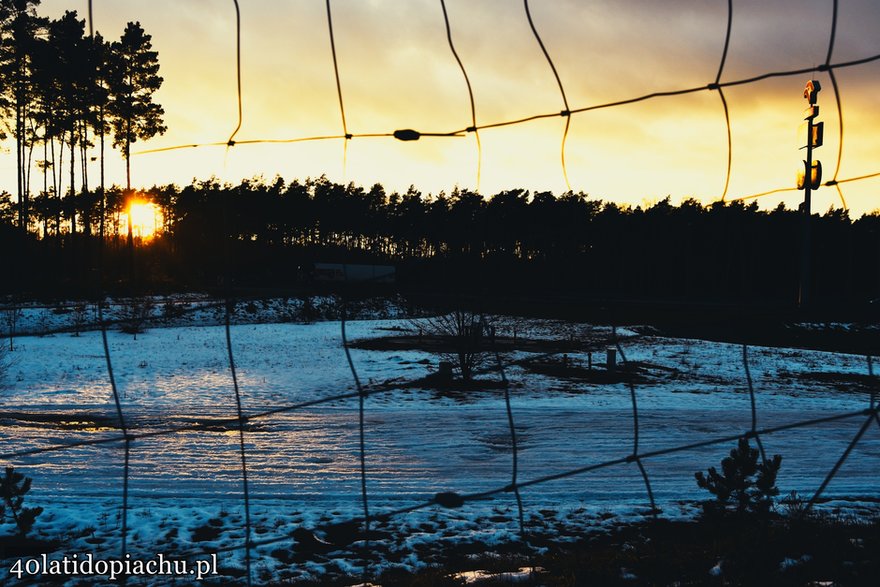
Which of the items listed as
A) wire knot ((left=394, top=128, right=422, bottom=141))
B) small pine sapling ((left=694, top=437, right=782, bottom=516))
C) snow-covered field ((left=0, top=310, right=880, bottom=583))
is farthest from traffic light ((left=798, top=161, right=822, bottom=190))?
small pine sapling ((left=694, top=437, right=782, bottom=516))

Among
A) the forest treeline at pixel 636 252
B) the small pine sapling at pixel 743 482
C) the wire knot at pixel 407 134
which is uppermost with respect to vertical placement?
the wire knot at pixel 407 134

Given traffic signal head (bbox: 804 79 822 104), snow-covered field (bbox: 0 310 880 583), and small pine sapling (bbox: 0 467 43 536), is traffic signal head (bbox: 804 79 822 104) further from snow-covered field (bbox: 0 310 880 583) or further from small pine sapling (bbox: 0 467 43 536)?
small pine sapling (bbox: 0 467 43 536)

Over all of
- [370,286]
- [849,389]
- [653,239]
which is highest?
[653,239]

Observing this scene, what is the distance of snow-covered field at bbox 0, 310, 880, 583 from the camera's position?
5.23 metres

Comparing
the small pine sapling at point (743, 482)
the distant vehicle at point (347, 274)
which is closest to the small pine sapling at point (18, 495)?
the distant vehicle at point (347, 274)

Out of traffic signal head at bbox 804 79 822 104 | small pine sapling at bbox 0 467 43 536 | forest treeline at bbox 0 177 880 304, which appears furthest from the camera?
small pine sapling at bbox 0 467 43 536

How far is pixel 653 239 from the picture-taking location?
4164mm

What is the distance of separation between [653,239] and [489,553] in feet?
7.98

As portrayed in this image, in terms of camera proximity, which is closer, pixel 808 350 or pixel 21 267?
pixel 808 350

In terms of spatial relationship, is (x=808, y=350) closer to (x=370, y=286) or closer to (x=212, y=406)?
(x=212, y=406)

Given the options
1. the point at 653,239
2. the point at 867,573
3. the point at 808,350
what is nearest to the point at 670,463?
the point at 653,239

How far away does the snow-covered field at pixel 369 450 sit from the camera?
17.2 ft

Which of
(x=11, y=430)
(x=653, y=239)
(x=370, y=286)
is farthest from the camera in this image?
(x=11, y=430)

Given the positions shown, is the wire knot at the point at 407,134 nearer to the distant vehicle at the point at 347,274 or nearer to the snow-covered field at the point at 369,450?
the distant vehicle at the point at 347,274
